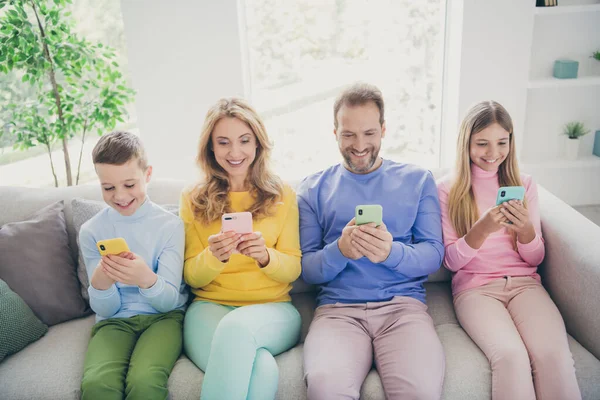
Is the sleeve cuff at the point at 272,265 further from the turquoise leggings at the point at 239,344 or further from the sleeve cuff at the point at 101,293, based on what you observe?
the sleeve cuff at the point at 101,293

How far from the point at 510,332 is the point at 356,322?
485 millimetres

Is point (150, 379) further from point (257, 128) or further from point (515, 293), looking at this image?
point (515, 293)

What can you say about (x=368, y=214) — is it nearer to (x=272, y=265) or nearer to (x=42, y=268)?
(x=272, y=265)

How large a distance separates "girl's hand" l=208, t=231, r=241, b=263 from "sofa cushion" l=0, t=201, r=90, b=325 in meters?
0.64

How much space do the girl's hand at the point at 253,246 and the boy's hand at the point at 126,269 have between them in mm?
310

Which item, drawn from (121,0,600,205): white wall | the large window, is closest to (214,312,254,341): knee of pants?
(121,0,600,205): white wall

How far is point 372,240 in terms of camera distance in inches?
67.7

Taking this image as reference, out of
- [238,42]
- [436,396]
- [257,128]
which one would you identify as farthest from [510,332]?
[238,42]

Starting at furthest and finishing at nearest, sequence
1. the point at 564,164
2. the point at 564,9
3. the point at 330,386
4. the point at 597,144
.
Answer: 1. the point at 597,144
2. the point at 564,164
3. the point at 564,9
4. the point at 330,386

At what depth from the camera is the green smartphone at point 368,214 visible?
1693 millimetres

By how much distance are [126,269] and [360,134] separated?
0.89 m

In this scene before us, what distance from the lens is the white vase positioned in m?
3.34

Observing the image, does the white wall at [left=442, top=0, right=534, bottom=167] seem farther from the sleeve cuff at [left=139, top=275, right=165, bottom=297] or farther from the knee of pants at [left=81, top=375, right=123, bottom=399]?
the knee of pants at [left=81, top=375, right=123, bottom=399]

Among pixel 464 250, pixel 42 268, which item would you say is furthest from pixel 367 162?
pixel 42 268
